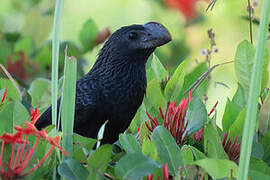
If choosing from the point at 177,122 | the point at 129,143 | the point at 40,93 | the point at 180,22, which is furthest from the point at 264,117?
the point at 180,22

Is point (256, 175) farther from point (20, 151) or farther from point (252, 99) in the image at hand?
point (20, 151)

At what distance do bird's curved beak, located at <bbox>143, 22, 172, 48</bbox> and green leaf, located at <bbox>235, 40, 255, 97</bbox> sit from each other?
0.34 metres

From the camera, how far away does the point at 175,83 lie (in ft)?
5.78

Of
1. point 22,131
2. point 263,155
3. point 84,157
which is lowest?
point 263,155

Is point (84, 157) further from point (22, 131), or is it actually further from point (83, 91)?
point (83, 91)

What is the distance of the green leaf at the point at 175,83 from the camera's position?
173 centimetres

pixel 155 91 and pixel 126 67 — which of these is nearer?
pixel 155 91

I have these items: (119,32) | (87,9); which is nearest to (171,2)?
(87,9)

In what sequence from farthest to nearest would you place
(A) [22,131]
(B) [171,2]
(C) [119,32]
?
(B) [171,2], (C) [119,32], (A) [22,131]

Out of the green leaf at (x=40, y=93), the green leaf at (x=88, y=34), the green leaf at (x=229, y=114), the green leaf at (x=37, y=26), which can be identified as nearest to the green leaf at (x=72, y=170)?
the green leaf at (x=229, y=114)

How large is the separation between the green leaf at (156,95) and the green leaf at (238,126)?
0.29 metres

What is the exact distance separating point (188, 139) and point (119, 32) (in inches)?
33.6

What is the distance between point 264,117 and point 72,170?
0.71 metres

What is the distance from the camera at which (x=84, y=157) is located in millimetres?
1370
